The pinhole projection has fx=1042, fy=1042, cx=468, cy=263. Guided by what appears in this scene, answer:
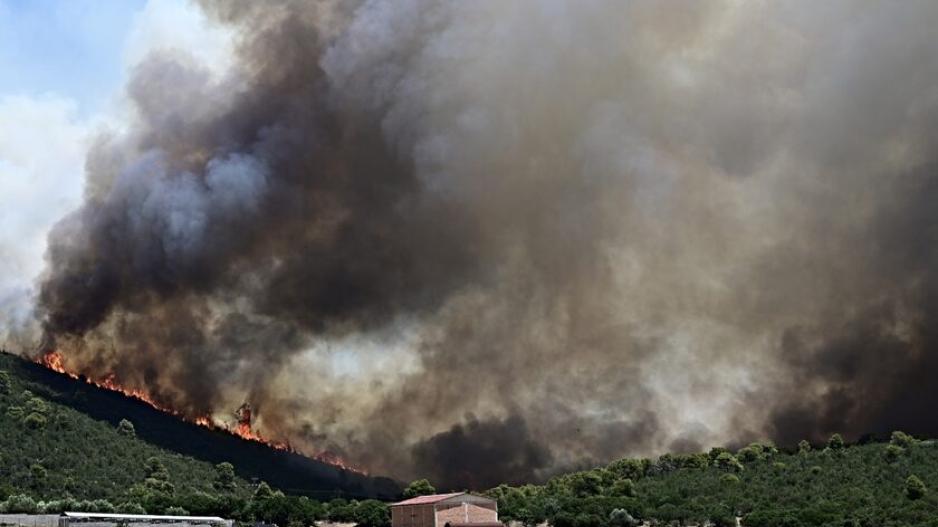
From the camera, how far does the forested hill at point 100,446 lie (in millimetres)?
117062

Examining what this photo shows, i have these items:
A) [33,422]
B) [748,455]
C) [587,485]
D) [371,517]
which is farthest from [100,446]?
[748,455]

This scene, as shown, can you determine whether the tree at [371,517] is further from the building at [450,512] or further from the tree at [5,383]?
the tree at [5,383]

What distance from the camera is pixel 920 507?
3745 inches

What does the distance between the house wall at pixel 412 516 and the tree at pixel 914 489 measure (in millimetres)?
47526

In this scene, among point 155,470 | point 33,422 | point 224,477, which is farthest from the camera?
point 224,477

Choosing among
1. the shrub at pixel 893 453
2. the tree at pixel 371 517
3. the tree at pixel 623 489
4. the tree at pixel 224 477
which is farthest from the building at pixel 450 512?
the shrub at pixel 893 453

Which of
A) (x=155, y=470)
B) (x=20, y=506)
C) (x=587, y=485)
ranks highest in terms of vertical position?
(x=155, y=470)

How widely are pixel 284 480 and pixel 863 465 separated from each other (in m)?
83.8

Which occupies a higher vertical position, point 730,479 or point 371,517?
point 730,479

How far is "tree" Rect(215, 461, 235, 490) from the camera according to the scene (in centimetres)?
13525

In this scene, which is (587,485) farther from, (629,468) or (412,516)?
(412,516)

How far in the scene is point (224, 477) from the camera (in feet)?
449

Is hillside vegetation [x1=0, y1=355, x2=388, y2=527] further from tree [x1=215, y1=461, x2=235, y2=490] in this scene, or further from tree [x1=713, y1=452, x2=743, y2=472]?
tree [x1=713, y1=452, x2=743, y2=472]

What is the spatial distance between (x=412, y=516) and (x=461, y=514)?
6.41m
